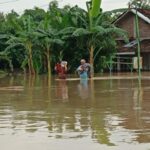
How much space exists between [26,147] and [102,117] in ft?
11.4

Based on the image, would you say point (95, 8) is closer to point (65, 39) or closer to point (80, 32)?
point (80, 32)

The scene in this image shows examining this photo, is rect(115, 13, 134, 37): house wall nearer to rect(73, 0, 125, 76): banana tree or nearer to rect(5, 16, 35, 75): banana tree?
rect(73, 0, 125, 76): banana tree

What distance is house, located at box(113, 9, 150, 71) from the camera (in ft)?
149

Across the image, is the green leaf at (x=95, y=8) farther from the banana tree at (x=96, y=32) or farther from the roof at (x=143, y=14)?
the roof at (x=143, y=14)

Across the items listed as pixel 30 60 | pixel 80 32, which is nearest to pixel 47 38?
pixel 80 32

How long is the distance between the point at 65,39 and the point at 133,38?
9527 millimetres

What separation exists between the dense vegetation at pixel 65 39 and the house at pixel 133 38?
4.72 metres

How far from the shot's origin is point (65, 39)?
130 feet

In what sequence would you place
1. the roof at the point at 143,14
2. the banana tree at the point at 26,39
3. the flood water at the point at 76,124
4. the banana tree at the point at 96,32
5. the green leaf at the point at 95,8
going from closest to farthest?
the flood water at the point at 76,124 < the green leaf at the point at 95,8 < the banana tree at the point at 96,32 < the banana tree at the point at 26,39 < the roof at the point at 143,14

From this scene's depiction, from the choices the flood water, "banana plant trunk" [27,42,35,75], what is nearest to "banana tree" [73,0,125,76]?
"banana plant trunk" [27,42,35,75]

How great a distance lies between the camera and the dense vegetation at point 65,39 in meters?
37.2

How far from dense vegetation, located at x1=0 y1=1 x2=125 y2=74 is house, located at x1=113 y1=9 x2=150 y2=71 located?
186 inches

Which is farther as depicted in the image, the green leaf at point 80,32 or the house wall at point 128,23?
the house wall at point 128,23

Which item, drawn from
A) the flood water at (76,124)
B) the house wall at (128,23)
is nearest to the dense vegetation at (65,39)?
the house wall at (128,23)
